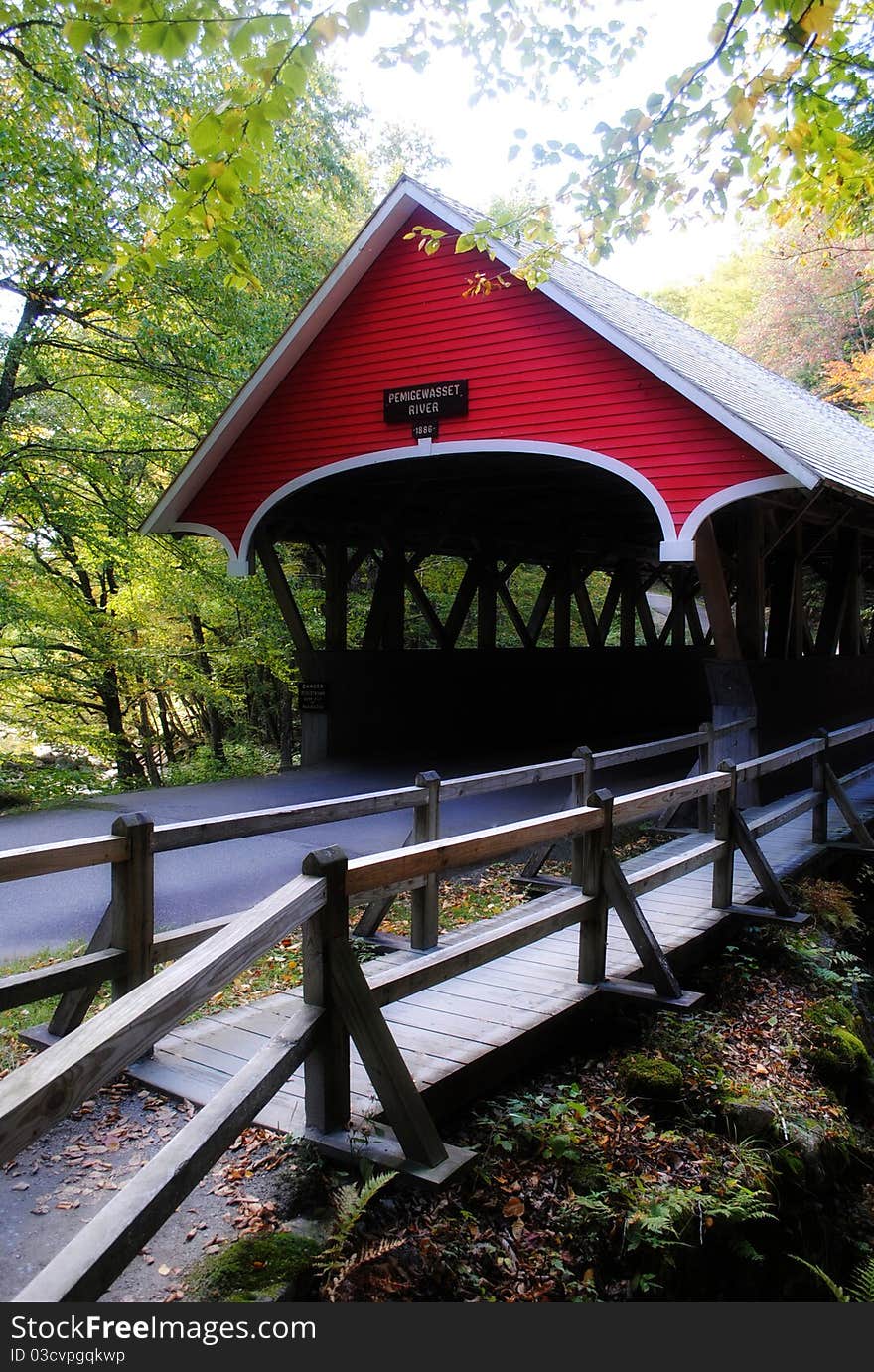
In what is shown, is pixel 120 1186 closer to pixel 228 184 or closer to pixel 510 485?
pixel 228 184

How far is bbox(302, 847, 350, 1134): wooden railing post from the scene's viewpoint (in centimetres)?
291

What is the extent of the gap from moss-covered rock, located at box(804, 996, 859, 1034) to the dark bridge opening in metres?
6.66

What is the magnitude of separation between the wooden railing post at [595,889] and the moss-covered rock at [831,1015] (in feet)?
4.65

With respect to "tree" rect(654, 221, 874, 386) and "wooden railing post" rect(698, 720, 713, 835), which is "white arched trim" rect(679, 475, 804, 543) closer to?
"wooden railing post" rect(698, 720, 713, 835)

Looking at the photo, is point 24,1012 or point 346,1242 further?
point 24,1012

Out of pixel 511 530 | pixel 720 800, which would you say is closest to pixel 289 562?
pixel 511 530

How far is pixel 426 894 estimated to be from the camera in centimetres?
480

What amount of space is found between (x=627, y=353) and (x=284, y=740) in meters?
12.7

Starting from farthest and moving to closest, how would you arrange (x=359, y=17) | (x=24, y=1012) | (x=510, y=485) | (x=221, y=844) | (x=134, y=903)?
(x=510, y=485), (x=221, y=844), (x=24, y=1012), (x=359, y=17), (x=134, y=903)

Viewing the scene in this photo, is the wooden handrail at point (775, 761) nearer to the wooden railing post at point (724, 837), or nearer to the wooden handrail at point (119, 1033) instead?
the wooden railing post at point (724, 837)

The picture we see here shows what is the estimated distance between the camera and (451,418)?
9711 mm

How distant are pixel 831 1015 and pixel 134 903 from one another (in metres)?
3.85

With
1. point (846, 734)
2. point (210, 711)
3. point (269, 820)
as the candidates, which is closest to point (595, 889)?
point (269, 820)

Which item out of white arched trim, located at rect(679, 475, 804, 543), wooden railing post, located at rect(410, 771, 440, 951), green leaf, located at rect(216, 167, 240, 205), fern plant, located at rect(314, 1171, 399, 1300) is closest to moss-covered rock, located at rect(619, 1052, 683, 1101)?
wooden railing post, located at rect(410, 771, 440, 951)
